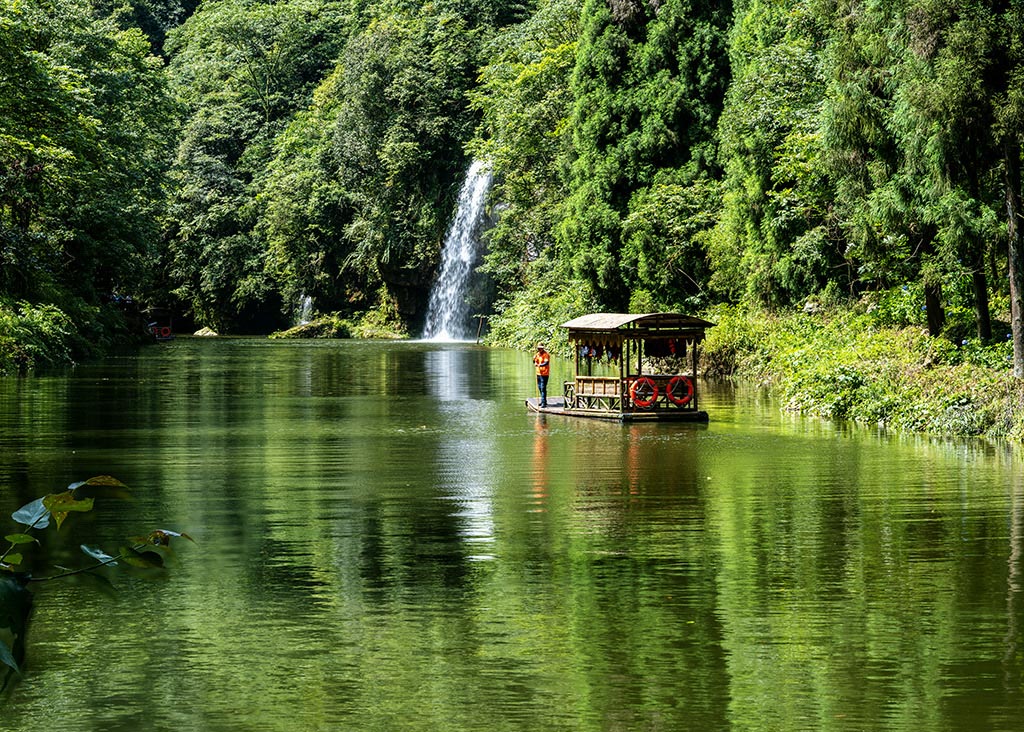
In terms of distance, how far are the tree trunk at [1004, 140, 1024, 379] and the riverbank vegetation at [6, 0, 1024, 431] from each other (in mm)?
57

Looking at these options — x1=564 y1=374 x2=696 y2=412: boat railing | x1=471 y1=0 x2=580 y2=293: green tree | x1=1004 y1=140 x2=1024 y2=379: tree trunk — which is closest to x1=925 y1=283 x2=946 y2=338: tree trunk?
x1=1004 y1=140 x2=1024 y2=379: tree trunk

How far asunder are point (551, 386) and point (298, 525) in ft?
77.0

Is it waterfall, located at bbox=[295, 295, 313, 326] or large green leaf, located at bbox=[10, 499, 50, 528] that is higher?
waterfall, located at bbox=[295, 295, 313, 326]

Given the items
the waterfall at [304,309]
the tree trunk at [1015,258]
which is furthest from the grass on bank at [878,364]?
the waterfall at [304,309]

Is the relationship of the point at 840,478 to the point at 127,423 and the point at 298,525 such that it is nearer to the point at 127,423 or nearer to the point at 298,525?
the point at 298,525

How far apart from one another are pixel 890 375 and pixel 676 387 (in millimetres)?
4204

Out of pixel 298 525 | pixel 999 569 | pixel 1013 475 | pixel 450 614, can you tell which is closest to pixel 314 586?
pixel 450 614

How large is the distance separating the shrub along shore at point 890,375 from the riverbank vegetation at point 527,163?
338 mm

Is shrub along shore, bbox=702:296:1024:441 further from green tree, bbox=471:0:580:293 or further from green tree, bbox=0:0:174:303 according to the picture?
green tree, bbox=471:0:580:293

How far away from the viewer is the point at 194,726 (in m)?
8.31

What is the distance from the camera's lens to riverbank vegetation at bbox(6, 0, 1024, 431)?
26.5m

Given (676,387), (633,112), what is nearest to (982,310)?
(676,387)

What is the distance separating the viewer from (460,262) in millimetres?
76062

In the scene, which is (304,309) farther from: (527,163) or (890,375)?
(890,375)
